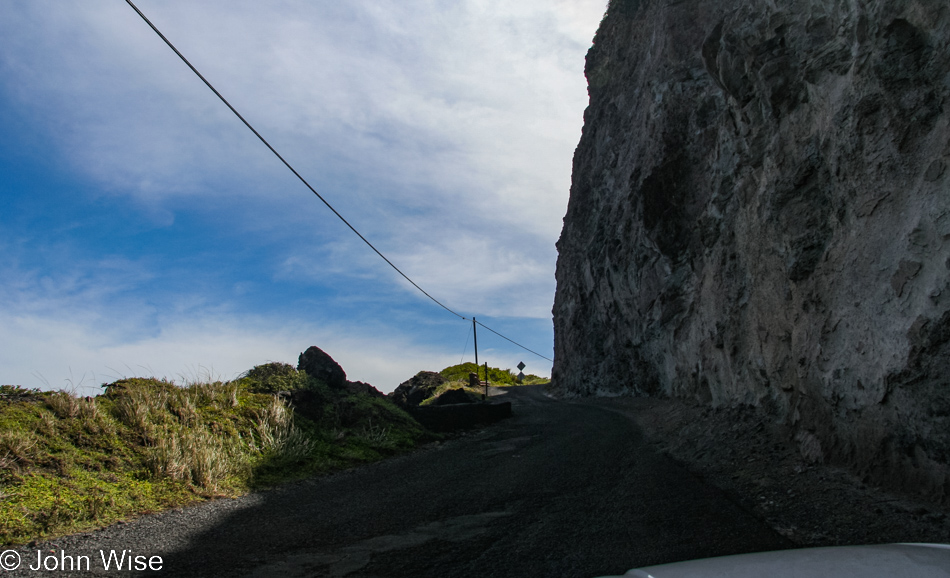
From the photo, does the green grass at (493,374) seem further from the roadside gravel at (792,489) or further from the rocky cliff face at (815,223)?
the roadside gravel at (792,489)

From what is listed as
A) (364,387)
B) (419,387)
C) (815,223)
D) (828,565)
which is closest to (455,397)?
(364,387)

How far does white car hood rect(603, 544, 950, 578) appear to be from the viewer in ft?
6.39

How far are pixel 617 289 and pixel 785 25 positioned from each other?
1557 centimetres

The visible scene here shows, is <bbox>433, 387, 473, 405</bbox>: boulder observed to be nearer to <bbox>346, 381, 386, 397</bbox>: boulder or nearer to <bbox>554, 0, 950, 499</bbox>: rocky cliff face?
<bbox>346, 381, 386, 397</bbox>: boulder

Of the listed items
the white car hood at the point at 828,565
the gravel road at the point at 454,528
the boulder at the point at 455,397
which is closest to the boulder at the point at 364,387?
the boulder at the point at 455,397

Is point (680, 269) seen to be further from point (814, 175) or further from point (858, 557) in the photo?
point (858, 557)

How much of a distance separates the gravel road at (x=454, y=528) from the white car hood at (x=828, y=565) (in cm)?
228

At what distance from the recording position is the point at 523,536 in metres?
5.20

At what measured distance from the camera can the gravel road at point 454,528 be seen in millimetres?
4602

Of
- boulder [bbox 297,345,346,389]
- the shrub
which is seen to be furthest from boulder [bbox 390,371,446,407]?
the shrub

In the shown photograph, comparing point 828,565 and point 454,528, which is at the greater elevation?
point 828,565

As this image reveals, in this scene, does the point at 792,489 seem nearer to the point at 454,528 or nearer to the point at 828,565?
the point at 454,528

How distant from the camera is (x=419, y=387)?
2927 cm

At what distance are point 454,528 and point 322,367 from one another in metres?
10.4
